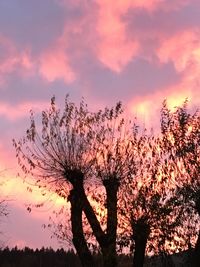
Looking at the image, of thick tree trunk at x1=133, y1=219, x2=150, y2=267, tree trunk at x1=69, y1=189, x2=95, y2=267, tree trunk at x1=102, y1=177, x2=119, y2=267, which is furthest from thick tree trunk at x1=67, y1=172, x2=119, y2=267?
thick tree trunk at x1=133, y1=219, x2=150, y2=267

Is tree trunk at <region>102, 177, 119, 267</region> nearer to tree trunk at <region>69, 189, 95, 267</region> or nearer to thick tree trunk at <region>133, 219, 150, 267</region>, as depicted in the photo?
tree trunk at <region>69, 189, 95, 267</region>

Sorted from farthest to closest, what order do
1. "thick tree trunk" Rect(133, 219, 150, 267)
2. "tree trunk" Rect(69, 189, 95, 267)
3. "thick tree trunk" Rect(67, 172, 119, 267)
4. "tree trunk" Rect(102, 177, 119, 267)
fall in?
"thick tree trunk" Rect(133, 219, 150, 267), "tree trunk" Rect(102, 177, 119, 267), "thick tree trunk" Rect(67, 172, 119, 267), "tree trunk" Rect(69, 189, 95, 267)

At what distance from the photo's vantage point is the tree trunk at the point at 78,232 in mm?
30808

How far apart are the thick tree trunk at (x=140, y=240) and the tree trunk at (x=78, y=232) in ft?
20.8

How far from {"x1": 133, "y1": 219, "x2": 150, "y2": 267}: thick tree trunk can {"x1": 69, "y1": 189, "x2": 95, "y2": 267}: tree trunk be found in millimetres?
6327

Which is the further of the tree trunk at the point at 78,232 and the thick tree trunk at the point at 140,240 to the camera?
the thick tree trunk at the point at 140,240

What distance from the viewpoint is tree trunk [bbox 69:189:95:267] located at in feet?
101

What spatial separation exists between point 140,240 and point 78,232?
23.5 feet

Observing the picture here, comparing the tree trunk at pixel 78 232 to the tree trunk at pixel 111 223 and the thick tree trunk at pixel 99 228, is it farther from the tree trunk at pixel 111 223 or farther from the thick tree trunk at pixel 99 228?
the tree trunk at pixel 111 223

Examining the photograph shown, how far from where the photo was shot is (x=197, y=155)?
128 feet

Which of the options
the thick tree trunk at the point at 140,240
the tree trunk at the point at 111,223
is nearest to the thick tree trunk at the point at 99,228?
the tree trunk at the point at 111,223

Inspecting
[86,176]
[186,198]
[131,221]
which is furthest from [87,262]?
[186,198]

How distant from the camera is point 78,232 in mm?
31344

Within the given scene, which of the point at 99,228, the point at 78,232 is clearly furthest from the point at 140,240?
the point at 78,232
